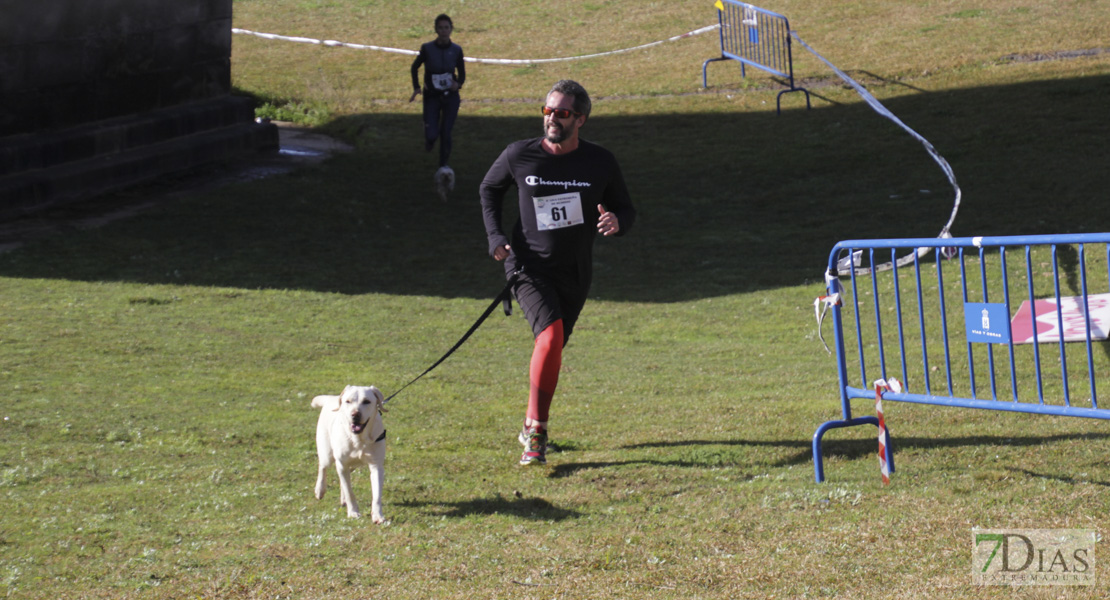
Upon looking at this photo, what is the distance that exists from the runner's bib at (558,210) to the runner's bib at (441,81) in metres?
10.0

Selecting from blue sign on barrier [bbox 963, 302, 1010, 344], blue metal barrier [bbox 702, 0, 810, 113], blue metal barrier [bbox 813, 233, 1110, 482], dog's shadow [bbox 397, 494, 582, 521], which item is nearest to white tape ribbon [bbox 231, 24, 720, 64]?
blue metal barrier [bbox 702, 0, 810, 113]

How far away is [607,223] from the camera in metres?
6.30

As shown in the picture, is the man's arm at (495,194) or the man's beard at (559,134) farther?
the man's arm at (495,194)

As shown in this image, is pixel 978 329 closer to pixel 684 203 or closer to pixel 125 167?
pixel 684 203

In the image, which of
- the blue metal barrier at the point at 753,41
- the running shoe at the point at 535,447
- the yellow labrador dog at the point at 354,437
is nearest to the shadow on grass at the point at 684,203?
the blue metal barrier at the point at 753,41

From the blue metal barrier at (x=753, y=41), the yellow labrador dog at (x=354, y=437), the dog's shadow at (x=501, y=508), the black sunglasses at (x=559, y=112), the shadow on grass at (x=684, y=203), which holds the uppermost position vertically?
the blue metal barrier at (x=753, y=41)

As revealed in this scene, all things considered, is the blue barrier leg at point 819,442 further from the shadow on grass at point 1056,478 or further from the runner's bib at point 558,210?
the runner's bib at point 558,210

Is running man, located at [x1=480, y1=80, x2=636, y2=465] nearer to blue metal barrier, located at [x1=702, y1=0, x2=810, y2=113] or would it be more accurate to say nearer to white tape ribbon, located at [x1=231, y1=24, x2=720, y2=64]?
blue metal barrier, located at [x1=702, y1=0, x2=810, y2=113]

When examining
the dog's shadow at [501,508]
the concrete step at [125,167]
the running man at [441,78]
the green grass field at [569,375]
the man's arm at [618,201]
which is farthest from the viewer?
the running man at [441,78]

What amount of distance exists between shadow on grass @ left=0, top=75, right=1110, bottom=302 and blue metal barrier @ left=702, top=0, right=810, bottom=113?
195 centimetres

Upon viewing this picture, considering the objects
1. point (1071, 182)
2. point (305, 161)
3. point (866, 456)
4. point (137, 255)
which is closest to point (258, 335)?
point (137, 255)

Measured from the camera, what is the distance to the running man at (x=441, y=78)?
15922 mm

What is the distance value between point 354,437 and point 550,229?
168 cm

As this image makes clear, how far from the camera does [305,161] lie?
1878cm
